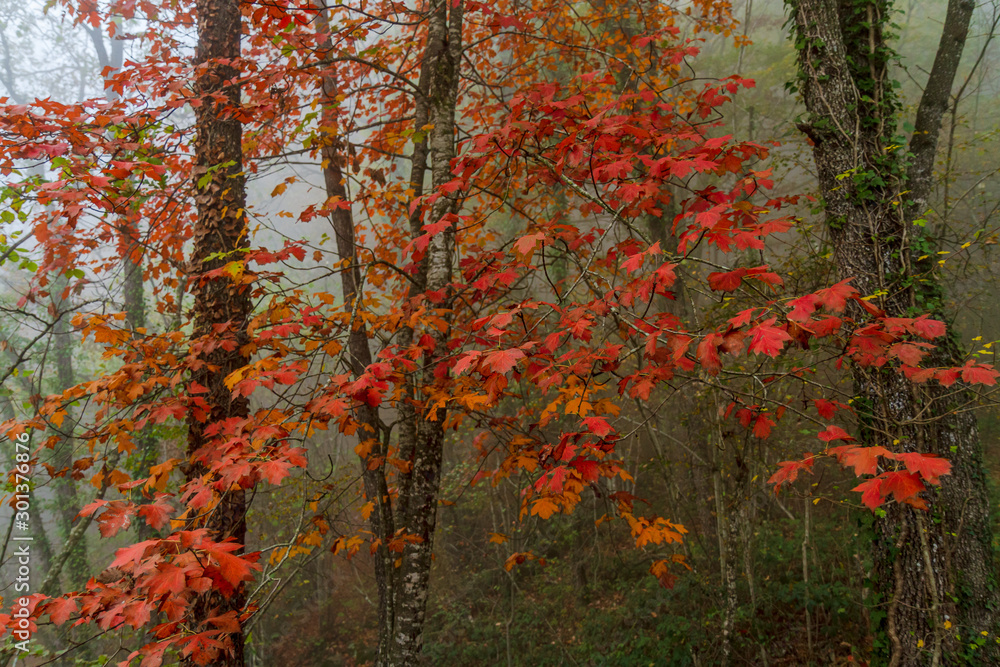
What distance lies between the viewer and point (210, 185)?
3.89 meters

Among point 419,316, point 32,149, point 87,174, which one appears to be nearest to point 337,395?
point 419,316

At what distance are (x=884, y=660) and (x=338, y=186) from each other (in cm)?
678

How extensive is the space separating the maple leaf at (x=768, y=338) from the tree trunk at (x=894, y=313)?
1.70 meters

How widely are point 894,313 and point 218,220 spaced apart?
17.3 ft

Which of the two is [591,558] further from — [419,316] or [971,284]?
[971,284]

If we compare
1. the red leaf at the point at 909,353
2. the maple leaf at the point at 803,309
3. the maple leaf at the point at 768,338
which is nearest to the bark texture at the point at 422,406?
the maple leaf at the point at 768,338

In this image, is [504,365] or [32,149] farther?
[32,149]

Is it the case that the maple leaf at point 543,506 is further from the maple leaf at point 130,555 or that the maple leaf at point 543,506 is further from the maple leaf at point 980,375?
the maple leaf at point 980,375

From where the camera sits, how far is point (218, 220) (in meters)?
3.87

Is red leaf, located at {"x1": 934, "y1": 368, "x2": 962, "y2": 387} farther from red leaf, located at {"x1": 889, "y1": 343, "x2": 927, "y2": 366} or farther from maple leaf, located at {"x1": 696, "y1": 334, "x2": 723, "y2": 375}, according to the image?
maple leaf, located at {"x1": 696, "y1": 334, "x2": 723, "y2": 375}

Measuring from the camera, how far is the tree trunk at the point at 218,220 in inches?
140

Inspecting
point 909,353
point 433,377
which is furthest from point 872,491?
point 433,377

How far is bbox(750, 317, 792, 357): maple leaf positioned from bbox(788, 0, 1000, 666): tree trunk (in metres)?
1.70

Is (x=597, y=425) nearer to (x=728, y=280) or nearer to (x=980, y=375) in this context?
(x=728, y=280)
